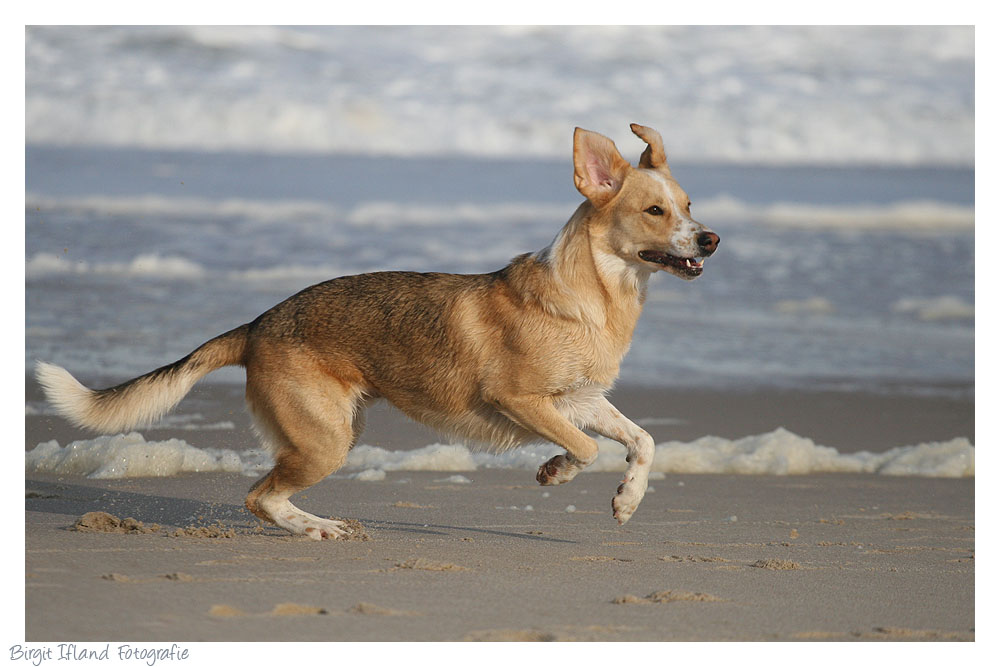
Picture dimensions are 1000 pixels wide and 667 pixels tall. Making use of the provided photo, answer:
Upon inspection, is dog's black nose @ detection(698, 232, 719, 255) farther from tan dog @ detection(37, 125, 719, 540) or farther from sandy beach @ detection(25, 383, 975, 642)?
sandy beach @ detection(25, 383, 975, 642)

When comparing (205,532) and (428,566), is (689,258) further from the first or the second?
(205,532)

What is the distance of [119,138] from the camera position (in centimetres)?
1655

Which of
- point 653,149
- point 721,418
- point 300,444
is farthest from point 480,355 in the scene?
point 721,418

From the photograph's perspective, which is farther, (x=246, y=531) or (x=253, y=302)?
(x=253, y=302)

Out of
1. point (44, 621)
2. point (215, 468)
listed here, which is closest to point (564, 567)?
point (44, 621)

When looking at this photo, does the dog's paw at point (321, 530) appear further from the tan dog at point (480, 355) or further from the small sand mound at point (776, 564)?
the small sand mound at point (776, 564)

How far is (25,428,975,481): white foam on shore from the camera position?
24.4 ft

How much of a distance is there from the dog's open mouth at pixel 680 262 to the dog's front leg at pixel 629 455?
0.77m

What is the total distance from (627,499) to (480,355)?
3.28 ft

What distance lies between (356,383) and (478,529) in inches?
39.1

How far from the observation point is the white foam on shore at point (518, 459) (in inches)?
293

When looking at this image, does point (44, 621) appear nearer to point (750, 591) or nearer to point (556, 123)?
point (750, 591)

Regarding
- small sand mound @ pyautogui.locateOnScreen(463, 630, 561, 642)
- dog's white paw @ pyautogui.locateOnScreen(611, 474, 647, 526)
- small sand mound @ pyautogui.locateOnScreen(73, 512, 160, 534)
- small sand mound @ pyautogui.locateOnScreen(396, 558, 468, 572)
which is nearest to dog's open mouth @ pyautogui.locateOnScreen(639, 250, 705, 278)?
dog's white paw @ pyautogui.locateOnScreen(611, 474, 647, 526)

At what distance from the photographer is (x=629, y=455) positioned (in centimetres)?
572
